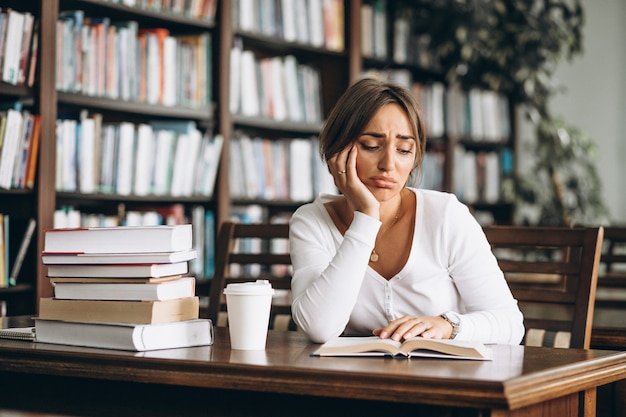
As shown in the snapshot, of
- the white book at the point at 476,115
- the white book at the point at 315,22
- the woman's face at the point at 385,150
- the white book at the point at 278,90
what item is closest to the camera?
the woman's face at the point at 385,150

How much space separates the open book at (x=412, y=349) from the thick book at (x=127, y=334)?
236 millimetres

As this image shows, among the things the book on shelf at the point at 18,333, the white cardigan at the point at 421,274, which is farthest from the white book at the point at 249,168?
the book on shelf at the point at 18,333

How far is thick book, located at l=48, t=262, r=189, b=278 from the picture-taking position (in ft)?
5.31

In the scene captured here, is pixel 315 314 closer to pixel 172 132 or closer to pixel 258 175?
pixel 172 132

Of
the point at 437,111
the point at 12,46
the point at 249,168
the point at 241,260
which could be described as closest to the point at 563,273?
the point at 241,260

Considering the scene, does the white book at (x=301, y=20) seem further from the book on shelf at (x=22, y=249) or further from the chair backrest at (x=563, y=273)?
the chair backrest at (x=563, y=273)

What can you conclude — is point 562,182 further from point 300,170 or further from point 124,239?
point 124,239

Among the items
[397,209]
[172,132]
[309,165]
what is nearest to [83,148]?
[172,132]

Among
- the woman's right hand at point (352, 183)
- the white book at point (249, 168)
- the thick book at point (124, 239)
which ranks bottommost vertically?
the thick book at point (124, 239)

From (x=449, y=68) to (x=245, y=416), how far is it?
12.8ft

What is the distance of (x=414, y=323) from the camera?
5.58ft

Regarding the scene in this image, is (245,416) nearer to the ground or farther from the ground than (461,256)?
nearer to the ground

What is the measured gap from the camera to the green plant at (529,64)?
16.1 feet

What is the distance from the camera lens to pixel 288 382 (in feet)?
4.54
